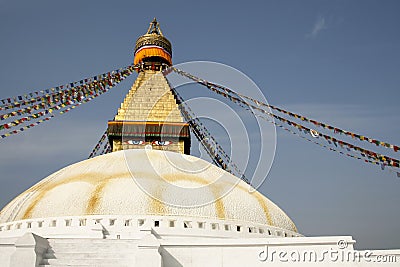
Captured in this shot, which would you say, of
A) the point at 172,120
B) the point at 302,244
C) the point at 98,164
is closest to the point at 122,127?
the point at 172,120

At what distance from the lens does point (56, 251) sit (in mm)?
8930

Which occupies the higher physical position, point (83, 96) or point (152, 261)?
point (83, 96)

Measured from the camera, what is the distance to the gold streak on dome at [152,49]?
830 inches

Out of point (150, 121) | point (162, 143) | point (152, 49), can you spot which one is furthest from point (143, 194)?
point (152, 49)

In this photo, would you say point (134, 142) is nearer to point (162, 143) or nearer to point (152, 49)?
point (162, 143)

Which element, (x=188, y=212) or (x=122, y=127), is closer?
(x=188, y=212)

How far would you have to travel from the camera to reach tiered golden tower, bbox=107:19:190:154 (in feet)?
59.7

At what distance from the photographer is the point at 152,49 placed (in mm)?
21188

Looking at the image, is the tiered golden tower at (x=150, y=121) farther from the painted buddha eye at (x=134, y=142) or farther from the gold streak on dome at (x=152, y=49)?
the gold streak on dome at (x=152, y=49)

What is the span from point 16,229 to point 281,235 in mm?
6701

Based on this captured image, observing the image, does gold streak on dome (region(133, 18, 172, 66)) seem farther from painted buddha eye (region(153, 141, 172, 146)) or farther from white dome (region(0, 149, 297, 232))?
white dome (region(0, 149, 297, 232))

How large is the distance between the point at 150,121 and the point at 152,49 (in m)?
4.50

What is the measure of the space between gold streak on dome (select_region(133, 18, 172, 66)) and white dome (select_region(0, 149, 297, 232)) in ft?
29.3

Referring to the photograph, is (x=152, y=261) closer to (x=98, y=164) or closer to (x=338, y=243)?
(x=338, y=243)
